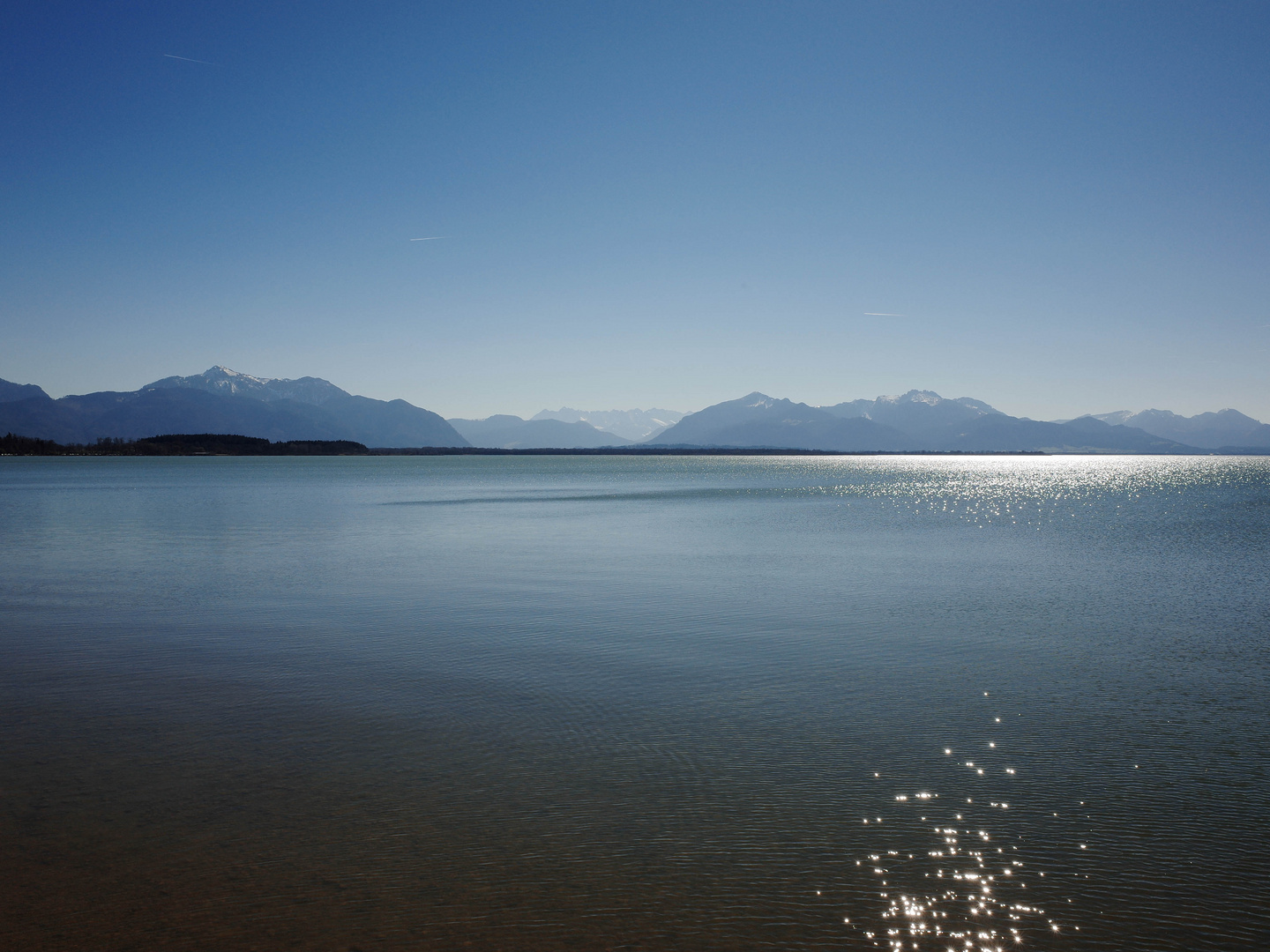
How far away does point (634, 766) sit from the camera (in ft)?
27.6

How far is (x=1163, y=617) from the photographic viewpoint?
16953 mm

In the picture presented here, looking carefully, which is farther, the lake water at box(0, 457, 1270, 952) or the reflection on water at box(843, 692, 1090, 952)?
the lake water at box(0, 457, 1270, 952)

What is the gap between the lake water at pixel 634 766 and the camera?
18.6ft

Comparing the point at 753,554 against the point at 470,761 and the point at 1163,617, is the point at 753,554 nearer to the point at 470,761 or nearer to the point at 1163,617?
the point at 1163,617

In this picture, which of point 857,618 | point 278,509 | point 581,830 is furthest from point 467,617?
point 278,509

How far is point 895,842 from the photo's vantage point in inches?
264

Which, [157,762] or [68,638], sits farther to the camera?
[68,638]

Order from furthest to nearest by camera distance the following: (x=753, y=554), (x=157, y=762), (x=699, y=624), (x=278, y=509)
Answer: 1. (x=278, y=509)
2. (x=753, y=554)
3. (x=699, y=624)
4. (x=157, y=762)

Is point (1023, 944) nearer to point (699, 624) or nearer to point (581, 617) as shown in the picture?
point (699, 624)

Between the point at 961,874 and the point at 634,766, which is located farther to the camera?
Answer: the point at 634,766

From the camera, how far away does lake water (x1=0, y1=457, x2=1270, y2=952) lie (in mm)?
5672

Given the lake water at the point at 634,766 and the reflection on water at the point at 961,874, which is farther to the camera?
the lake water at the point at 634,766

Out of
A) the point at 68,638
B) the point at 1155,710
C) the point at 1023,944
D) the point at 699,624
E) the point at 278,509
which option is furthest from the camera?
the point at 278,509

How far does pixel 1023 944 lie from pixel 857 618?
11.6 meters
